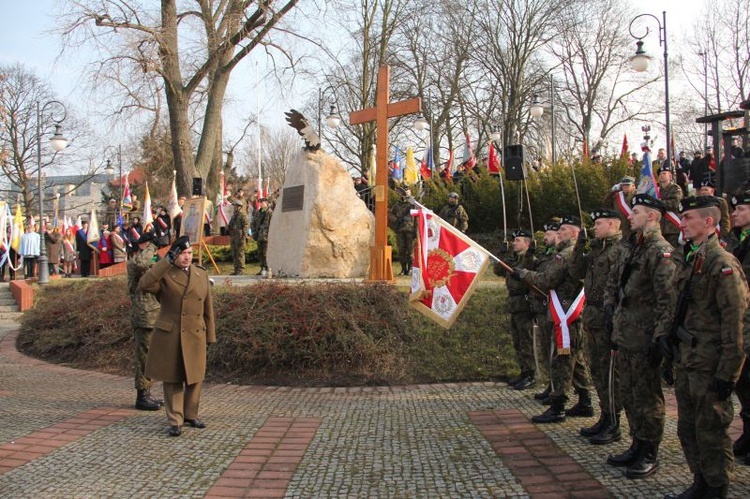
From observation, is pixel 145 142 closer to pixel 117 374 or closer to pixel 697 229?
pixel 117 374

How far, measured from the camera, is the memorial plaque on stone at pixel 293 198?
44.4ft

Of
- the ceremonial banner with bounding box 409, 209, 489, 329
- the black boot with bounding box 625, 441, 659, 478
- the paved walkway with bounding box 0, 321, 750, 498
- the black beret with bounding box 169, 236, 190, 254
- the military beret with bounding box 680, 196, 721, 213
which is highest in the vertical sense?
the military beret with bounding box 680, 196, 721, 213

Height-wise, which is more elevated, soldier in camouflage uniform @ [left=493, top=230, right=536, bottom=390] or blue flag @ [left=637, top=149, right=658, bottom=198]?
blue flag @ [left=637, top=149, right=658, bottom=198]

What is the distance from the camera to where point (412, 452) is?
17.3 feet

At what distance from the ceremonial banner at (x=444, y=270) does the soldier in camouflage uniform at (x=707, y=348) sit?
2.92 m

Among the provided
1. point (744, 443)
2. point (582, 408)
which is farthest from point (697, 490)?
point (582, 408)

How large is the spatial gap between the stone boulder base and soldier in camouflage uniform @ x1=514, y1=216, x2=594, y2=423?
7271 millimetres

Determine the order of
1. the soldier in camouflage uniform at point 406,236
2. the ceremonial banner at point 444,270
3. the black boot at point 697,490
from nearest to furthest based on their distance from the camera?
the black boot at point 697,490 < the ceremonial banner at point 444,270 < the soldier in camouflage uniform at point 406,236

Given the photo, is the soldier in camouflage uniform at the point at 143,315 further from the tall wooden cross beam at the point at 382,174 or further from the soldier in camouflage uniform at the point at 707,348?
the soldier in camouflage uniform at the point at 707,348

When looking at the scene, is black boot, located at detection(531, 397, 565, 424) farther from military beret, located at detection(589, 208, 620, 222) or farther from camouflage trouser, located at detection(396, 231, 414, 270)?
camouflage trouser, located at detection(396, 231, 414, 270)

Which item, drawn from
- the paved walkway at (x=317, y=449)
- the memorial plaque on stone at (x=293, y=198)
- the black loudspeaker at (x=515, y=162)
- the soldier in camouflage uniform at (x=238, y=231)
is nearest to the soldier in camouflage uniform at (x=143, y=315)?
the paved walkway at (x=317, y=449)

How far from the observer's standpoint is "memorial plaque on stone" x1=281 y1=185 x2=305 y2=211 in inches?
533

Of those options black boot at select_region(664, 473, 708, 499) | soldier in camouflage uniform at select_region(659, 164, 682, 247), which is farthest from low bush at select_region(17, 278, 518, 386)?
black boot at select_region(664, 473, 708, 499)

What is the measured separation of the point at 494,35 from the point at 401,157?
374 inches
